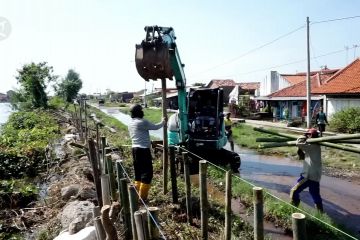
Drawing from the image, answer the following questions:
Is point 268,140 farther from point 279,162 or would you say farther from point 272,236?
point 279,162

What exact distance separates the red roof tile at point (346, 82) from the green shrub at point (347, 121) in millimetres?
1252

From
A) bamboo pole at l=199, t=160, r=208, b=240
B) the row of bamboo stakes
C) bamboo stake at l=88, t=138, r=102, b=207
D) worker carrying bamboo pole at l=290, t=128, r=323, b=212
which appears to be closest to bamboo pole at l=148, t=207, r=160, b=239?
the row of bamboo stakes

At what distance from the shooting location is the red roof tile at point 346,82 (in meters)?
20.7

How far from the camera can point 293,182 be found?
10672 millimetres

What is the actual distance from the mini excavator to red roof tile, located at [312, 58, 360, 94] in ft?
38.8

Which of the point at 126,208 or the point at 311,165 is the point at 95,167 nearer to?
the point at 126,208

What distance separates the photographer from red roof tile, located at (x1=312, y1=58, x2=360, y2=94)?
67.8 ft

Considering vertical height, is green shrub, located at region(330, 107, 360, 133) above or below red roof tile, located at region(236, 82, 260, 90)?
below

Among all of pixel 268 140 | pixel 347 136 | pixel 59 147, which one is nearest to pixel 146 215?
pixel 347 136

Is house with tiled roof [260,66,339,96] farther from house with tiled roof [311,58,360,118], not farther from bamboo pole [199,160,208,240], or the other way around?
bamboo pole [199,160,208,240]

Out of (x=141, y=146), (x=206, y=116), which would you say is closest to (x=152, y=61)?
(x=141, y=146)

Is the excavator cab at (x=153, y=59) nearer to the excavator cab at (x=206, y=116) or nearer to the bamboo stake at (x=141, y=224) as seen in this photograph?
the excavator cab at (x=206, y=116)

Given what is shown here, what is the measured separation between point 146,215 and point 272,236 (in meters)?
3.59

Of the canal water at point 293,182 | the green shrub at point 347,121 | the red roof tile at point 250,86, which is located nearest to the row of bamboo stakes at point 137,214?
the canal water at point 293,182
